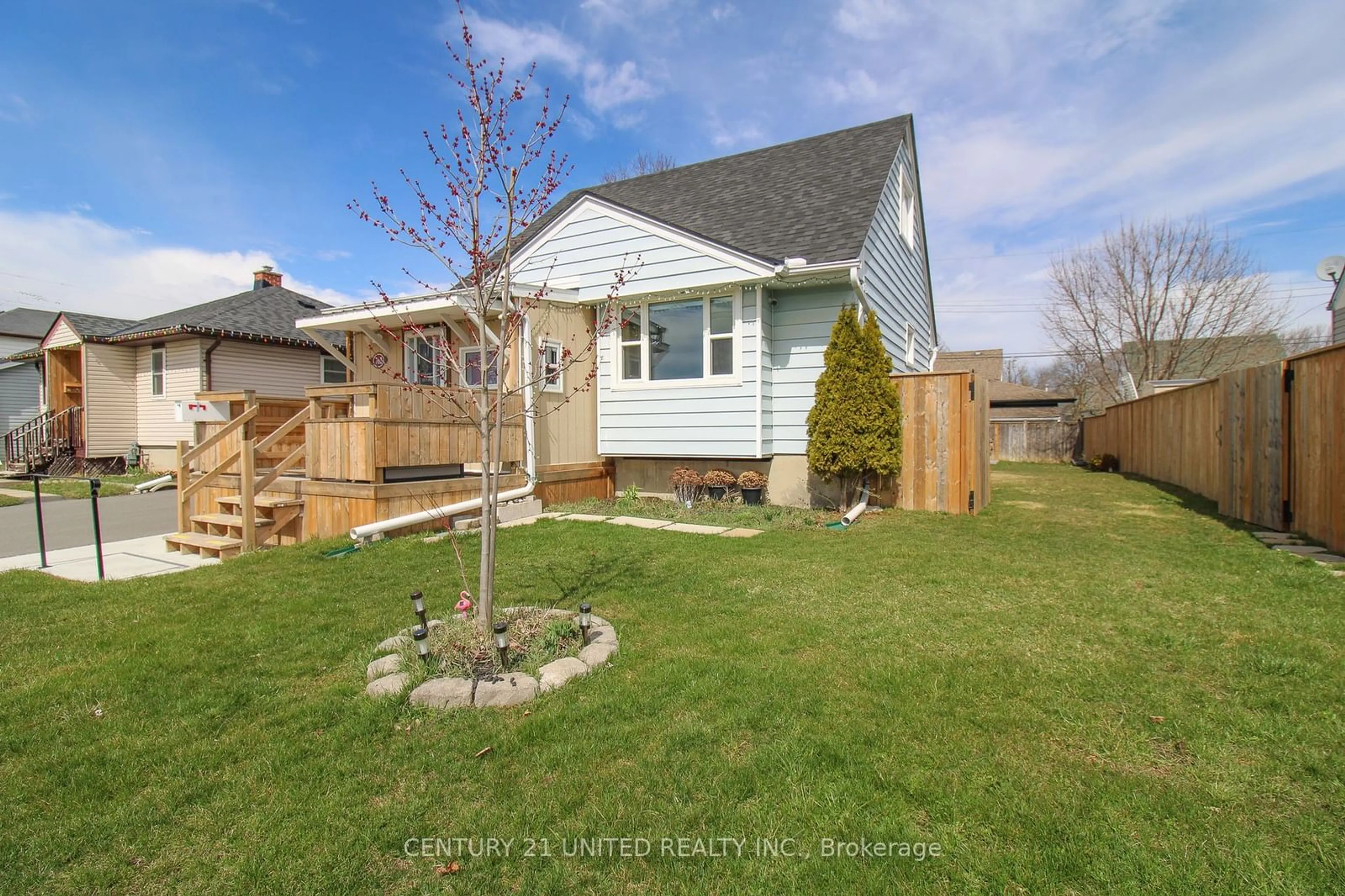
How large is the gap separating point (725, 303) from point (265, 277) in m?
20.6

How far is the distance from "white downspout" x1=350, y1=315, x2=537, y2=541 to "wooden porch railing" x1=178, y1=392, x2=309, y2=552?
1.23m

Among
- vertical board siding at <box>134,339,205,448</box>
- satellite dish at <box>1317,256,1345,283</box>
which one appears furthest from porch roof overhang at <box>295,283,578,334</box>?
satellite dish at <box>1317,256,1345,283</box>

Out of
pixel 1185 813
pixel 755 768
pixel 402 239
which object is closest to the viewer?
pixel 1185 813

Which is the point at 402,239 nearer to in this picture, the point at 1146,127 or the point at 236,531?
the point at 236,531

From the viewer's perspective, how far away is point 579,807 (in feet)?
7.62

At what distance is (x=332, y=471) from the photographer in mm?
→ 7840

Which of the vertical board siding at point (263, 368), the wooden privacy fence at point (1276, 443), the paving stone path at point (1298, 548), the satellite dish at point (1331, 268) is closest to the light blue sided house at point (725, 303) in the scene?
the wooden privacy fence at point (1276, 443)

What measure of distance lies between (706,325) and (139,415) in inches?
727

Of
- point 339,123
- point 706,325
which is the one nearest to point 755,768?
point 706,325

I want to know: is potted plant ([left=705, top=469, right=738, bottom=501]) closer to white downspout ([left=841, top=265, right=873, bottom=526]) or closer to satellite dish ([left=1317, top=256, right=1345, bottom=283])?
white downspout ([left=841, top=265, right=873, bottom=526])

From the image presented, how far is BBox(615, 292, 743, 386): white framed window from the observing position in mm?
9266

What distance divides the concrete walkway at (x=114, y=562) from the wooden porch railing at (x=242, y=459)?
493 mm

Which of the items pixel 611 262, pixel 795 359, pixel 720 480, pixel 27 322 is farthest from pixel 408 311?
pixel 27 322

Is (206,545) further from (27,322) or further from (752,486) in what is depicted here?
(27,322)
